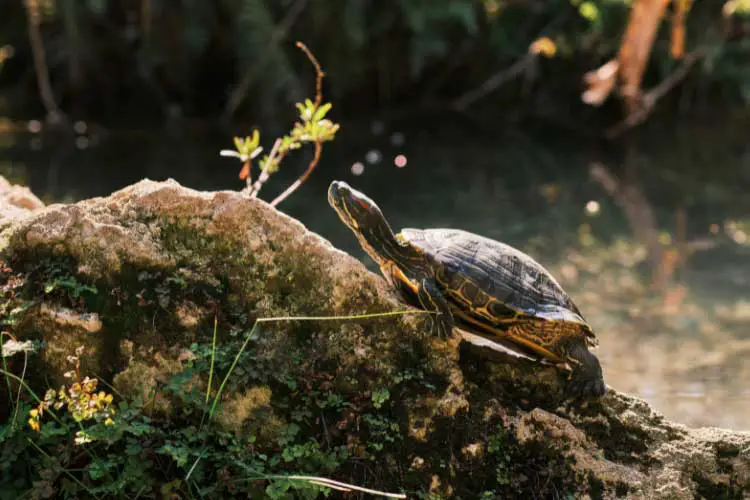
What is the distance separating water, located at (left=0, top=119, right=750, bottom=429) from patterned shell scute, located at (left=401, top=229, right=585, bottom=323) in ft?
7.97

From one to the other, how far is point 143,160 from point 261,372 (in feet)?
31.4

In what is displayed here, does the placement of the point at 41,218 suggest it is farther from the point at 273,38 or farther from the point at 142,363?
the point at 273,38

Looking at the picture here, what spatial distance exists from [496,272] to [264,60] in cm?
1088

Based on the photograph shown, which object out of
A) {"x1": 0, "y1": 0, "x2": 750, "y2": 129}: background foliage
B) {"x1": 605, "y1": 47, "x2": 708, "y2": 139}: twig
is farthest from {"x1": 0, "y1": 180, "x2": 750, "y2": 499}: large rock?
{"x1": 605, "y1": 47, "x2": 708, "y2": 139}: twig

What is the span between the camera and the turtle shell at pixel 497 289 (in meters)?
3.03

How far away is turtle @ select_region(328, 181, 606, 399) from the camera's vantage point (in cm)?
303

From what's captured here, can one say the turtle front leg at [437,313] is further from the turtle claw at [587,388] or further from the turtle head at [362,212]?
the turtle claw at [587,388]

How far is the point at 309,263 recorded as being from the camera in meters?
2.97

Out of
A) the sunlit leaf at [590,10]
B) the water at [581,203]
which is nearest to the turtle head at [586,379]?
the water at [581,203]

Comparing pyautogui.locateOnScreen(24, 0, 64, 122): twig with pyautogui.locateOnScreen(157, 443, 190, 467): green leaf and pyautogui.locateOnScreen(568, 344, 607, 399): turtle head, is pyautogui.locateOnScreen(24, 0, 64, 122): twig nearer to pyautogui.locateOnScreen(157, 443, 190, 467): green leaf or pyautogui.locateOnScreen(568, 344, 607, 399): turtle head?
pyautogui.locateOnScreen(157, 443, 190, 467): green leaf

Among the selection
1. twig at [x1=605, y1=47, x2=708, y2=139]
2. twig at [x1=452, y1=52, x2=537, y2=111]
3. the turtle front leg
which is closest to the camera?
the turtle front leg

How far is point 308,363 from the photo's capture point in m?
2.84

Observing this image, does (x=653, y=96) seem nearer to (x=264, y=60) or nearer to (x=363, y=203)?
(x=264, y=60)

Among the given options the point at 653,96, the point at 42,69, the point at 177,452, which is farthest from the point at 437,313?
the point at 42,69
